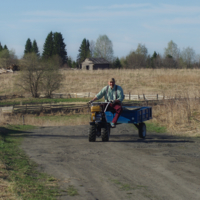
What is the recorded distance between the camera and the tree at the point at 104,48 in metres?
121

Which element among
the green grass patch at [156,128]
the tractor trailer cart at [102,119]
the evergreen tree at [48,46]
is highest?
the evergreen tree at [48,46]

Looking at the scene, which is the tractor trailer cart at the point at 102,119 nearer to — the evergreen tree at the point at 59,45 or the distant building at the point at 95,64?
the distant building at the point at 95,64

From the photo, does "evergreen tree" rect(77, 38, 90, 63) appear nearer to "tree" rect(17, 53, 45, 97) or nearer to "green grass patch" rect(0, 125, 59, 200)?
"tree" rect(17, 53, 45, 97)

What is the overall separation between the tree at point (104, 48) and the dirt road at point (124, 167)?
4395 inches

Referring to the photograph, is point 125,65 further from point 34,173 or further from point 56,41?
point 34,173

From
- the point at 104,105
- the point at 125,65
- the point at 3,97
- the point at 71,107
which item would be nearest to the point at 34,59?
the point at 3,97

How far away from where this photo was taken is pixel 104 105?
445 inches

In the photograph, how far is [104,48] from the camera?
12219 centimetres

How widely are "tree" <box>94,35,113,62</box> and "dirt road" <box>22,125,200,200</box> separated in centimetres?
11163

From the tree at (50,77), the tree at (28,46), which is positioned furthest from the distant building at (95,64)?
the tree at (50,77)

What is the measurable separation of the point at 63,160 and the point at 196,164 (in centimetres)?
338

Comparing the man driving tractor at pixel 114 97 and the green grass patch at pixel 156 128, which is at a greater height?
the man driving tractor at pixel 114 97

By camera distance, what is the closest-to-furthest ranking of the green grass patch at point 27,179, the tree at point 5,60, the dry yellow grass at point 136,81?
the green grass patch at point 27,179 → the dry yellow grass at point 136,81 → the tree at point 5,60

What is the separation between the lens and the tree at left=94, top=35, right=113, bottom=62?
399ft
